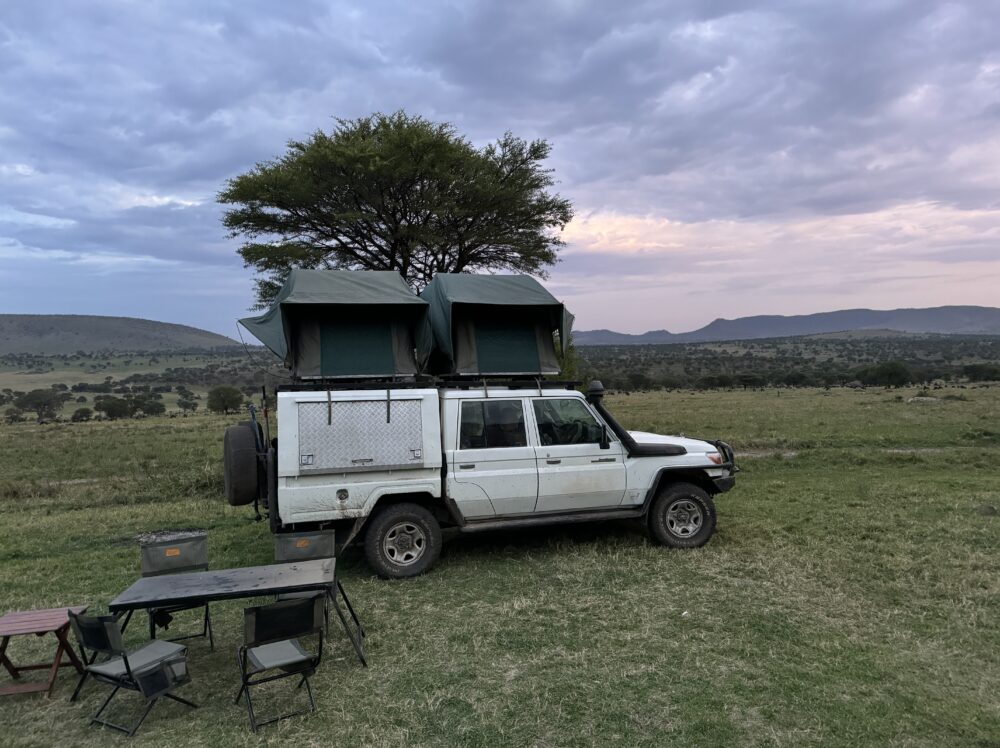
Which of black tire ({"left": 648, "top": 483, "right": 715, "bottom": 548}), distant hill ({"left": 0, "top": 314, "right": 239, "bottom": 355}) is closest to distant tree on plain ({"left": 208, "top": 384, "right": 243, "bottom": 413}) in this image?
black tire ({"left": 648, "top": 483, "right": 715, "bottom": 548})

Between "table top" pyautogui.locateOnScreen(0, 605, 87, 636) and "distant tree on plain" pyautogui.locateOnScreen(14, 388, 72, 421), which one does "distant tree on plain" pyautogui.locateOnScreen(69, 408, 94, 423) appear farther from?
"table top" pyautogui.locateOnScreen(0, 605, 87, 636)

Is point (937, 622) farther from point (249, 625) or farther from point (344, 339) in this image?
point (344, 339)

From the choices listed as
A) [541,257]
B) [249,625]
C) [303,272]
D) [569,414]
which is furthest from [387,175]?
[249,625]

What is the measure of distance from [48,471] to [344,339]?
13656 millimetres

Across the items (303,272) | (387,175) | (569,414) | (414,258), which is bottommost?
(569,414)

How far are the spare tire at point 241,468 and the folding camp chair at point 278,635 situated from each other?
2.38m

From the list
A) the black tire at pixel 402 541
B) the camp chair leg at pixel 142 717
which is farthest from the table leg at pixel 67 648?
the black tire at pixel 402 541

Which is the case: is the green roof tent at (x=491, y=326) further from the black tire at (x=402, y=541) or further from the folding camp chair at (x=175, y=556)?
the folding camp chair at (x=175, y=556)

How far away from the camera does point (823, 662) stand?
4.84 meters

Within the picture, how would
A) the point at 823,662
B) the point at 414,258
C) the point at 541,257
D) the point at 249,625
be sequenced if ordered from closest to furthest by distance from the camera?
the point at 249,625, the point at 823,662, the point at 414,258, the point at 541,257

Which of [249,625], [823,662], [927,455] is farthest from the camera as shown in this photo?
[927,455]

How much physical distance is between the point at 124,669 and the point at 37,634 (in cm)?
Answer: 89

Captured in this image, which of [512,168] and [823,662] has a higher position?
[512,168]

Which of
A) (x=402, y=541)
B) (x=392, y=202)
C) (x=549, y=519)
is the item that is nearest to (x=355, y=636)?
(x=402, y=541)
